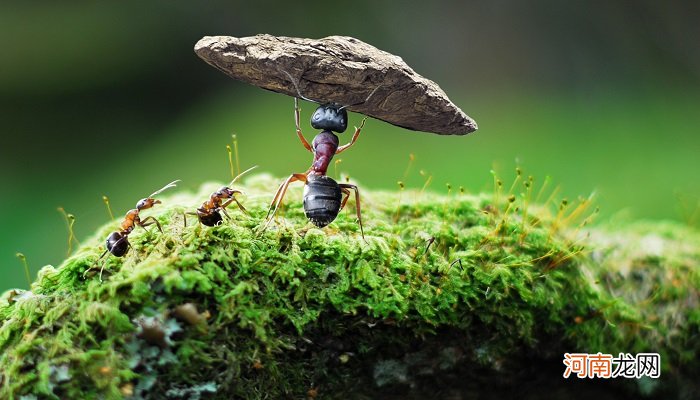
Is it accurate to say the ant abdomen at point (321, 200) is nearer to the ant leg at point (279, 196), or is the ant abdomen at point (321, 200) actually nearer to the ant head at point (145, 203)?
the ant leg at point (279, 196)

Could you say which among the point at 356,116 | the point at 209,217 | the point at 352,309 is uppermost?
the point at 356,116

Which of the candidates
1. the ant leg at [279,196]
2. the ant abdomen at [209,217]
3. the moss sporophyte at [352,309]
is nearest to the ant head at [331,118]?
the ant leg at [279,196]

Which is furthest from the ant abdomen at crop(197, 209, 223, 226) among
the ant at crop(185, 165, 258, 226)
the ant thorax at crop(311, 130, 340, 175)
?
the ant thorax at crop(311, 130, 340, 175)

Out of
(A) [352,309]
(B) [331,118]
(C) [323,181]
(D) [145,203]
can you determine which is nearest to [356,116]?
(B) [331,118]

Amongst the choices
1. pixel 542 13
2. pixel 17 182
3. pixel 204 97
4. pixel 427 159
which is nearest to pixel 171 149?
pixel 204 97

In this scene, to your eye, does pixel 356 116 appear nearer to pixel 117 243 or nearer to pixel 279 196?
pixel 279 196

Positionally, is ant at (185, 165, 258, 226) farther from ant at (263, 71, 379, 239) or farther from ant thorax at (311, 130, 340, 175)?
ant thorax at (311, 130, 340, 175)
